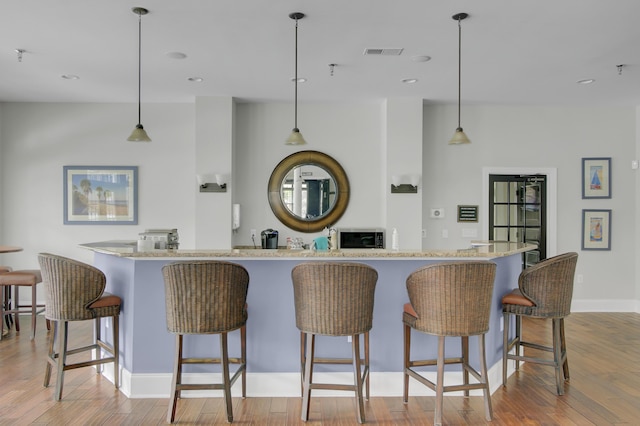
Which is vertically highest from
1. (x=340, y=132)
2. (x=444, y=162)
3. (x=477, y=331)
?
(x=340, y=132)

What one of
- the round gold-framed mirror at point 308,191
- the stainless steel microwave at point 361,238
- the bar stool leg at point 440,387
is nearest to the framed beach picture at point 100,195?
the round gold-framed mirror at point 308,191

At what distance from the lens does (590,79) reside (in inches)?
194

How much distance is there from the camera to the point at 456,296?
9.06ft

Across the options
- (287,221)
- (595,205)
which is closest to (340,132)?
(287,221)

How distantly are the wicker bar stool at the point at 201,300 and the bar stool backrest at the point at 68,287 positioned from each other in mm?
715

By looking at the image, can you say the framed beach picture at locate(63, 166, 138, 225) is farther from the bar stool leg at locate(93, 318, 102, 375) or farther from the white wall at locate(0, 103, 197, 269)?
the bar stool leg at locate(93, 318, 102, 375)

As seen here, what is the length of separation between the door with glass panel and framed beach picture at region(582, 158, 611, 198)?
55 centimetres

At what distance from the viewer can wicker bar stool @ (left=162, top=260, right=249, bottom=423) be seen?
2.78 meters

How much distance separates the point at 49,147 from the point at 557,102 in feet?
21.6

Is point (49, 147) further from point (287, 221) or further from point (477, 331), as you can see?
point (477, 331)

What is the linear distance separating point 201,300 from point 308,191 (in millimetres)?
3435

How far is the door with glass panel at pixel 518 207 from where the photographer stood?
6.16 m

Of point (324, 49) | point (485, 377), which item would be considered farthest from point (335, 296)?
point (324, 49)

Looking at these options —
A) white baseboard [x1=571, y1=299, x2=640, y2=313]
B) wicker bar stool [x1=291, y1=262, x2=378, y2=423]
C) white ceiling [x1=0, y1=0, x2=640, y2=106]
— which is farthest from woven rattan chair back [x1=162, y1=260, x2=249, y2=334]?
white baseboard [x1=571, y1=299, x2=640, y2=313]
